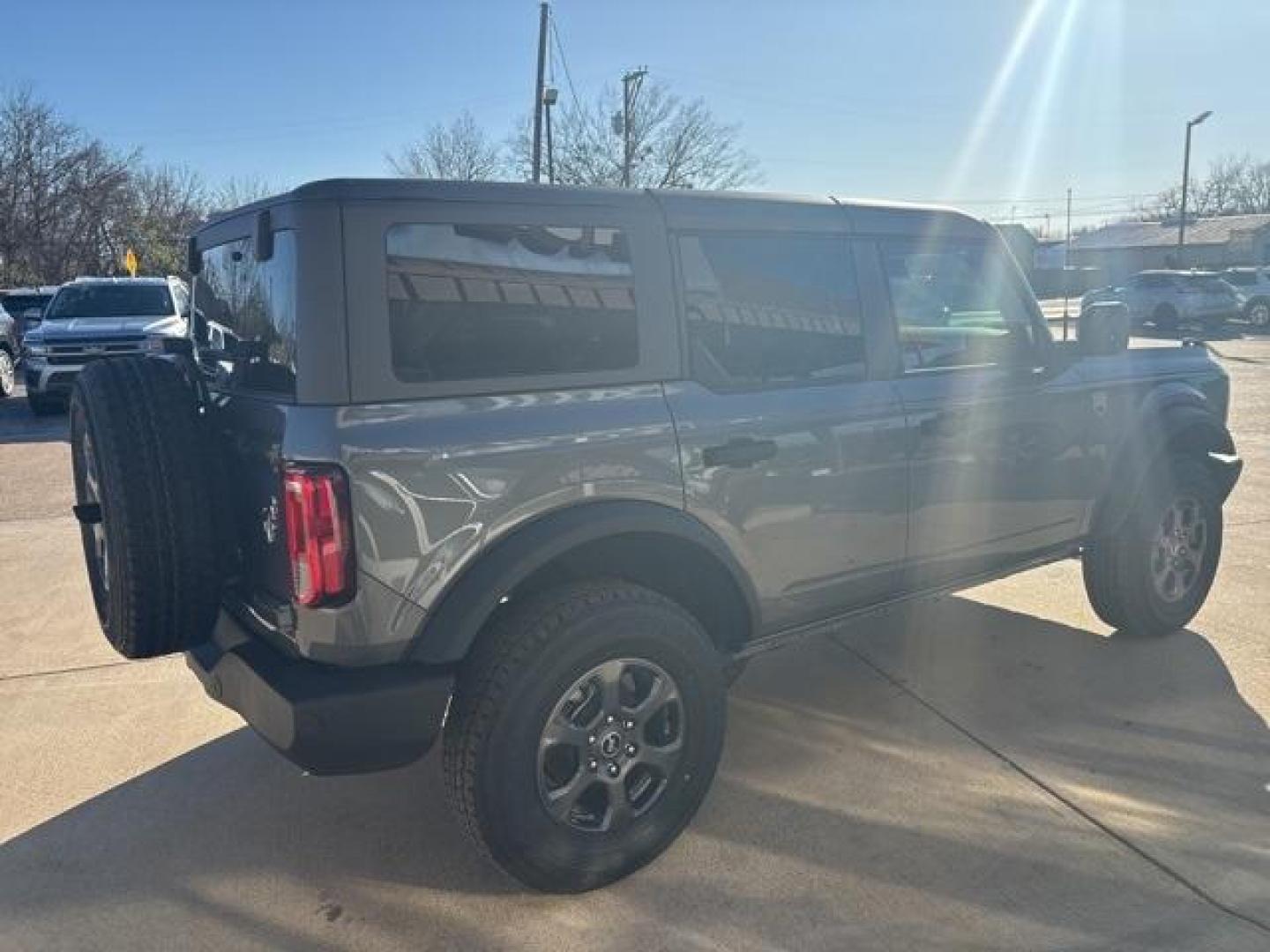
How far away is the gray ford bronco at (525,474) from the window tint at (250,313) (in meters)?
0.02

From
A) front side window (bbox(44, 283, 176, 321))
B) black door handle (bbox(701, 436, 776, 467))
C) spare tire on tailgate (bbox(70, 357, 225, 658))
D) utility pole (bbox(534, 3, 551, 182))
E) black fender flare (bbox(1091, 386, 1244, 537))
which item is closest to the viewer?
spare tire on tailgate (bbox(70, 357, 225, 658))

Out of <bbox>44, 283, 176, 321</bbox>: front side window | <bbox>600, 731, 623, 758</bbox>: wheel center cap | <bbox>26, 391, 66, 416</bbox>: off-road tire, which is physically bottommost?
<bbox>600, 731, 623, 758</bbox>: wheel center cap

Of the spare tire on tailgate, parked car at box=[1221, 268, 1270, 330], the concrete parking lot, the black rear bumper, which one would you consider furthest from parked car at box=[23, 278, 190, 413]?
parked car at box=[1221, 268, 1270, 330]

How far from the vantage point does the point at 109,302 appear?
13.2 meters

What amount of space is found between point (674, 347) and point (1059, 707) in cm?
225

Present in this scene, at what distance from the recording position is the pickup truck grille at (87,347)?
40.8 ft

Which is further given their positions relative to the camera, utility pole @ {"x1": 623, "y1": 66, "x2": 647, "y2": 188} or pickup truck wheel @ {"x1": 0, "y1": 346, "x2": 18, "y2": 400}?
utility pole @ {"x1": 623, "y1": 66, "x2": 647, "y2": 188}

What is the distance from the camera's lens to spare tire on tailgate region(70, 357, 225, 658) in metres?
2.63

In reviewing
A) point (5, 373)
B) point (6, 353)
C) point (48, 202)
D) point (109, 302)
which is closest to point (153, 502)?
point (109, 302)

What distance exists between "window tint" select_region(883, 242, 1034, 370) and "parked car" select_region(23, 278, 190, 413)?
1075cm

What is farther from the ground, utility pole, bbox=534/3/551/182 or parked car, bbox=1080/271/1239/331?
utility pole, bbox=534/3/551/182

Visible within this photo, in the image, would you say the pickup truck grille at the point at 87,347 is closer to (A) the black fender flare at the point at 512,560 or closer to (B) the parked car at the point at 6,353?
(B) the parked car at the point at 6,353

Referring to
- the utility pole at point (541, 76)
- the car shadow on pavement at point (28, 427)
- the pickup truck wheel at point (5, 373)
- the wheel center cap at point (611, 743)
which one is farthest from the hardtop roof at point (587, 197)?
the utility pole at point (541, 76)

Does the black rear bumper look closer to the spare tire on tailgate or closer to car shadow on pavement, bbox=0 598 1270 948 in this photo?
the spare tire on tailgate
